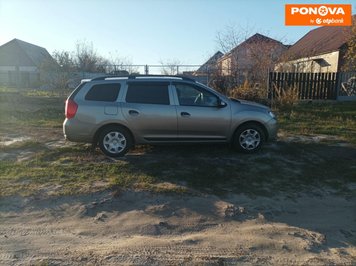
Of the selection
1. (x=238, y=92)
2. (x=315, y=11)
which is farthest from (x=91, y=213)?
(x=315, y=11)

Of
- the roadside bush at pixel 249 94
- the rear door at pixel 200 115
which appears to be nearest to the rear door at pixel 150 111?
the rear door at pixel 200 115

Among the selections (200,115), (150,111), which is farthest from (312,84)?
(150,111)

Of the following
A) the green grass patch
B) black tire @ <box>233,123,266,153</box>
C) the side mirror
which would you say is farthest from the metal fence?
the side mirror

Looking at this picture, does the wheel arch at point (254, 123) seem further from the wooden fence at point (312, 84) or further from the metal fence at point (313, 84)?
the wooden fence at point (312, 84)

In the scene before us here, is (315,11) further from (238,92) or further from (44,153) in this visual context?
(44,153)

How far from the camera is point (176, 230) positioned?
3908 mm

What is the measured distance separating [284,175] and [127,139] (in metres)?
3.18

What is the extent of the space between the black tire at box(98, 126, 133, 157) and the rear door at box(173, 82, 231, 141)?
1.13 meters

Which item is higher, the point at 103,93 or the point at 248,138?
the point at 103,93

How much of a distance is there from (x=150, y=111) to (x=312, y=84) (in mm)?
12852

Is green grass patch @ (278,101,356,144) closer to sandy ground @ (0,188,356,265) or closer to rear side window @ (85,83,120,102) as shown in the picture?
sandy ground @ (0,188,356,265)

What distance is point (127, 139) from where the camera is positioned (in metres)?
6.80

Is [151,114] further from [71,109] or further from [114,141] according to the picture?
[71,109]

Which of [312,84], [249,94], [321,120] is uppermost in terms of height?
[312,84]
